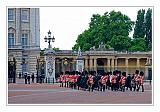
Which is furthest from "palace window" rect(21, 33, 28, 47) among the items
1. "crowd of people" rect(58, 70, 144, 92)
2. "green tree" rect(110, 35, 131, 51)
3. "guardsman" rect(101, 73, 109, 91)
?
"guardsman" rect(101, 73, 109, 91)

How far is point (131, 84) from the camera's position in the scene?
2950 cm

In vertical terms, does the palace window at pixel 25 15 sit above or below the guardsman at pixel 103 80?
above

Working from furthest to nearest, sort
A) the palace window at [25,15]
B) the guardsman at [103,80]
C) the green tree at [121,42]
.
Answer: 1. the green tree at [121,42]
2. the palace window at [25,15]
3. the guardsman at [103,80]

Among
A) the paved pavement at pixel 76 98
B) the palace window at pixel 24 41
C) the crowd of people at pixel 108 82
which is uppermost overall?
the palace window at pixel 24 41

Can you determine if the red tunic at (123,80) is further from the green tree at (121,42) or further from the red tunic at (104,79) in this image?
the green tree at (121,42)

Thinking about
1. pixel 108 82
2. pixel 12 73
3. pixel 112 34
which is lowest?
pixel 108 82

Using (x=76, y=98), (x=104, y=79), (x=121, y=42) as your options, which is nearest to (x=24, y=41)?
(x=121, y=42)

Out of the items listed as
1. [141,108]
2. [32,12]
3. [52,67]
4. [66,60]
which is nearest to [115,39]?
[66,60]

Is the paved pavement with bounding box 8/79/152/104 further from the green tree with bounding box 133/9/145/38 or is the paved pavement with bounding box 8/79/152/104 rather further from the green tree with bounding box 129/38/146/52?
the green tree with bounding box 133/9/145/38

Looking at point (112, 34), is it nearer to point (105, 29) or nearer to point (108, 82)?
point (105, 29)

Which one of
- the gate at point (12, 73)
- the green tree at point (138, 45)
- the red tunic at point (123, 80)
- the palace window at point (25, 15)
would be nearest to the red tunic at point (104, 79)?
the red tunic at point (123, 80)

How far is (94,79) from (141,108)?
1182cm

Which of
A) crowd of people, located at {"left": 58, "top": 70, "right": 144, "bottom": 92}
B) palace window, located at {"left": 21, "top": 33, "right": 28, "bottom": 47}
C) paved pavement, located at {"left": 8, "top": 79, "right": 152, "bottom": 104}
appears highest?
palace window, located at {"left": 21, "top": 33, "right": 28, "bottom": 47}

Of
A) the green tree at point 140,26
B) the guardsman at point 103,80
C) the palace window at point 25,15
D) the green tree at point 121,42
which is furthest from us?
the green tree at point 140,26
